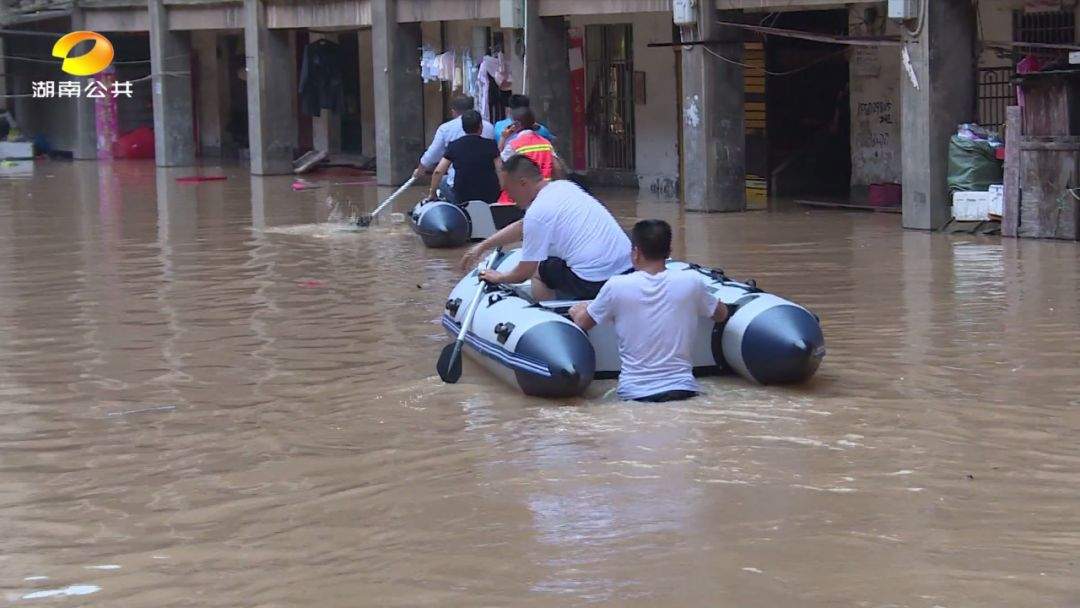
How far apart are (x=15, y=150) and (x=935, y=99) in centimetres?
2367

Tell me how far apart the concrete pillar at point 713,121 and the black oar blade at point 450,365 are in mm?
11233

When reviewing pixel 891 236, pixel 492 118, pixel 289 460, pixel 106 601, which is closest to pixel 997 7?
pixel 891 236

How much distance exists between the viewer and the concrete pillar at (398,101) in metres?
26.1

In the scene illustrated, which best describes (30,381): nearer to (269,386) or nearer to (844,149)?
(269,386)

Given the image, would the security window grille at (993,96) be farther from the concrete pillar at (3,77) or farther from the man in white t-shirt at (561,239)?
the concrete pillar at (3,77)

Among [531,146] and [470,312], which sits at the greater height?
[531,146]

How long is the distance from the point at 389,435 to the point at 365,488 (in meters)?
1.01

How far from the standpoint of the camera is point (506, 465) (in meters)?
7.11

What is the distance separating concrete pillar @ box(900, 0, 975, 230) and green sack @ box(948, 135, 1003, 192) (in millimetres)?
244

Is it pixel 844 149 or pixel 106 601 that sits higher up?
pixel 844 149

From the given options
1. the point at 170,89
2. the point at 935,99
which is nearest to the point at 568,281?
the point at 935,99

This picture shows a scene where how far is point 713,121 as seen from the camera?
64.3ft

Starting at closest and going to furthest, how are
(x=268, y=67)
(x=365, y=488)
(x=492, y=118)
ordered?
(x=365, y=488) → (x=492, y=118) → (x=268, y=67)

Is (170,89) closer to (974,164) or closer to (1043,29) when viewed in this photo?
(1043,29)
